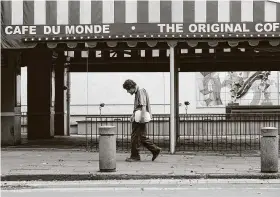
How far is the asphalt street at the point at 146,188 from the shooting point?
1009cm

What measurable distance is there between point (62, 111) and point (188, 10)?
9616 mm

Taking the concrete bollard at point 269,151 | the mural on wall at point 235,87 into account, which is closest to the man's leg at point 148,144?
the concrete bollard at point 269,151

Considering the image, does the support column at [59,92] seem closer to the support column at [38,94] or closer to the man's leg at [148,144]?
the support column at [38,94]

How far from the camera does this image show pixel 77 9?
16359mm

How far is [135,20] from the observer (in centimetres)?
1622

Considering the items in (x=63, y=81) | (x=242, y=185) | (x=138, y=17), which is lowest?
(x=242, y=185)

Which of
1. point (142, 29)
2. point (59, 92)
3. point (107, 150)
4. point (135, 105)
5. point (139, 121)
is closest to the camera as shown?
point (107, 150)

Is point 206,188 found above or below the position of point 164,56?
below

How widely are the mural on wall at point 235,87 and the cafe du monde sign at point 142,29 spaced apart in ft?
64.5

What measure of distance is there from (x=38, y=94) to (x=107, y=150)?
9.85m

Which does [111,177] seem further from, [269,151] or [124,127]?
[124,127]

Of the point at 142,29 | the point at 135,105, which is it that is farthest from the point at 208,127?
the point at 135,105

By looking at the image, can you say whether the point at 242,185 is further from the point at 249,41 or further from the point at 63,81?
the point at 63,81

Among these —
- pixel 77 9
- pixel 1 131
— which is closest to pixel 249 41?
pixel 77 9
